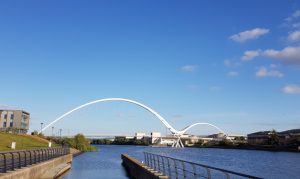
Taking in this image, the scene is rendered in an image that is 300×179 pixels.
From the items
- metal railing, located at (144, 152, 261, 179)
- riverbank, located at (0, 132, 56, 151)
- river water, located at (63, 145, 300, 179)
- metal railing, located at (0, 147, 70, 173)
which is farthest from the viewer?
riverbank, located at (0, 132, 56, 151)

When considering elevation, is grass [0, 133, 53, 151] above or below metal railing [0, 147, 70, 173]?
above

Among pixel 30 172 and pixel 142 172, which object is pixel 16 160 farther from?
pixel 142 172

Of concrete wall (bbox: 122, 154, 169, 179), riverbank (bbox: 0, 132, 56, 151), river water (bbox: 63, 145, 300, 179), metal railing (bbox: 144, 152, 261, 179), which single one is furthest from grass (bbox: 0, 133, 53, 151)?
metal railing (bbox: 144, 152, 261, 179)

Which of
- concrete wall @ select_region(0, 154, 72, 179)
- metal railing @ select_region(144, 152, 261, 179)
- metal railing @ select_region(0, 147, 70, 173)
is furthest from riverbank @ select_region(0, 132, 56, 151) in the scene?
metal railing @ select_region(144, 152, 261, 179)

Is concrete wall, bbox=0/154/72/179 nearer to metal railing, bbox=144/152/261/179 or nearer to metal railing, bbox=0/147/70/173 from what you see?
metal railing, bbox=0/147/70/173

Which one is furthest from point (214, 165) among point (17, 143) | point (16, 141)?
point (16, 141)

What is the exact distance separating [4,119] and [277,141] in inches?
4955

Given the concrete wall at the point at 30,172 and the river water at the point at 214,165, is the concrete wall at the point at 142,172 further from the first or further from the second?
the concrete wall at the point at 30,172

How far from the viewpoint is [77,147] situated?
11994cm

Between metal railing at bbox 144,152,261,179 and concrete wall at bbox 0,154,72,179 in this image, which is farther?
concrete wall at bbox 0,154,72,179

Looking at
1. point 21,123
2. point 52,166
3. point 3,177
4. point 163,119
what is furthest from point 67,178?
point 163,119

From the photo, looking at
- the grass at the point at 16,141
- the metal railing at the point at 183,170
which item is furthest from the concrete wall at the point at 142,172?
the grass at the point at 16,141

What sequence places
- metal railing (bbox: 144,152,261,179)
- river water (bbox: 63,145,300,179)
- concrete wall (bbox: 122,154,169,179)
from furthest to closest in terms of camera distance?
river water (bbox: 63,145,300,179)
concrete wall (bbox: 122,154,169,179)
metal railing (bbox: 144,152,261,179)

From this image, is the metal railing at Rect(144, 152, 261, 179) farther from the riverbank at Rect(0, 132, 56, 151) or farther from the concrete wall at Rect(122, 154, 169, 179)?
the riverbank at Rect(0, 132, 56, 151)
